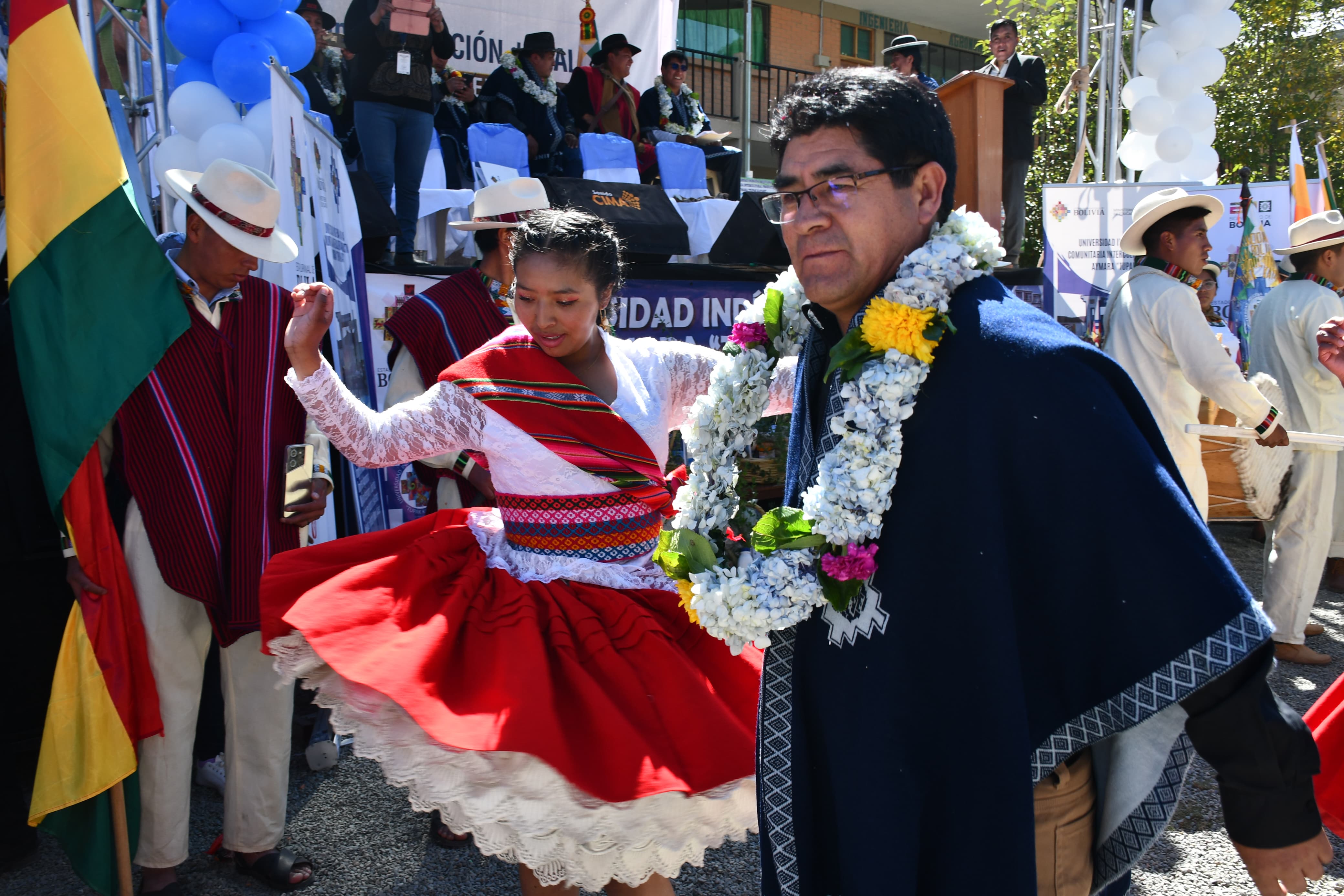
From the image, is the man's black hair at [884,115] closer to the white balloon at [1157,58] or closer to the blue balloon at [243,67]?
the blue balloon at [243,67]

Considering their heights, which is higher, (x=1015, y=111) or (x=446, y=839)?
(x=1015, y=111)

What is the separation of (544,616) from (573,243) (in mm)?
1028

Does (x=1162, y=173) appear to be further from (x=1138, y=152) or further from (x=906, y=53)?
(x=906, y=53)

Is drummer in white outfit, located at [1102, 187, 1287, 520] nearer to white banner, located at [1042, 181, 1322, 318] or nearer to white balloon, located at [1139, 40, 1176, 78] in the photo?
white banner, located at [1042, 181, 1322, 318]

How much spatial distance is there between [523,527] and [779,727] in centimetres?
113

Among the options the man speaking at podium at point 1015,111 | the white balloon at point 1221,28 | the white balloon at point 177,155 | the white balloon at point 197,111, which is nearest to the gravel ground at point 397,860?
the white balloon at point 177,155

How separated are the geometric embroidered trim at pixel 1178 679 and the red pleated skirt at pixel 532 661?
32.0 inches

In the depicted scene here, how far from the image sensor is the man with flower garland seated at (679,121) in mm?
10172

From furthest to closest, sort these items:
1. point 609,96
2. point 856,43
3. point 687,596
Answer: point 856,43, point 609,96, point 687,596

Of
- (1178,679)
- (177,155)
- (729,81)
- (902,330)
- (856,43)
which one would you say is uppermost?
(856,43)

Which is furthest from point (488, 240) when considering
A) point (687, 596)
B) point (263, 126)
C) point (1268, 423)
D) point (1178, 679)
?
point (1268, 423)

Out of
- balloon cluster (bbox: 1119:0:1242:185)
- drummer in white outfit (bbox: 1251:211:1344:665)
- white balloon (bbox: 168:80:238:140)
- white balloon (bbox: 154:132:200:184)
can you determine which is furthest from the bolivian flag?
balloon cluster (bbox: 1119:0:1242:185)

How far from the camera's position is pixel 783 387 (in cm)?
261

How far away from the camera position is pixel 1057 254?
8961mm
